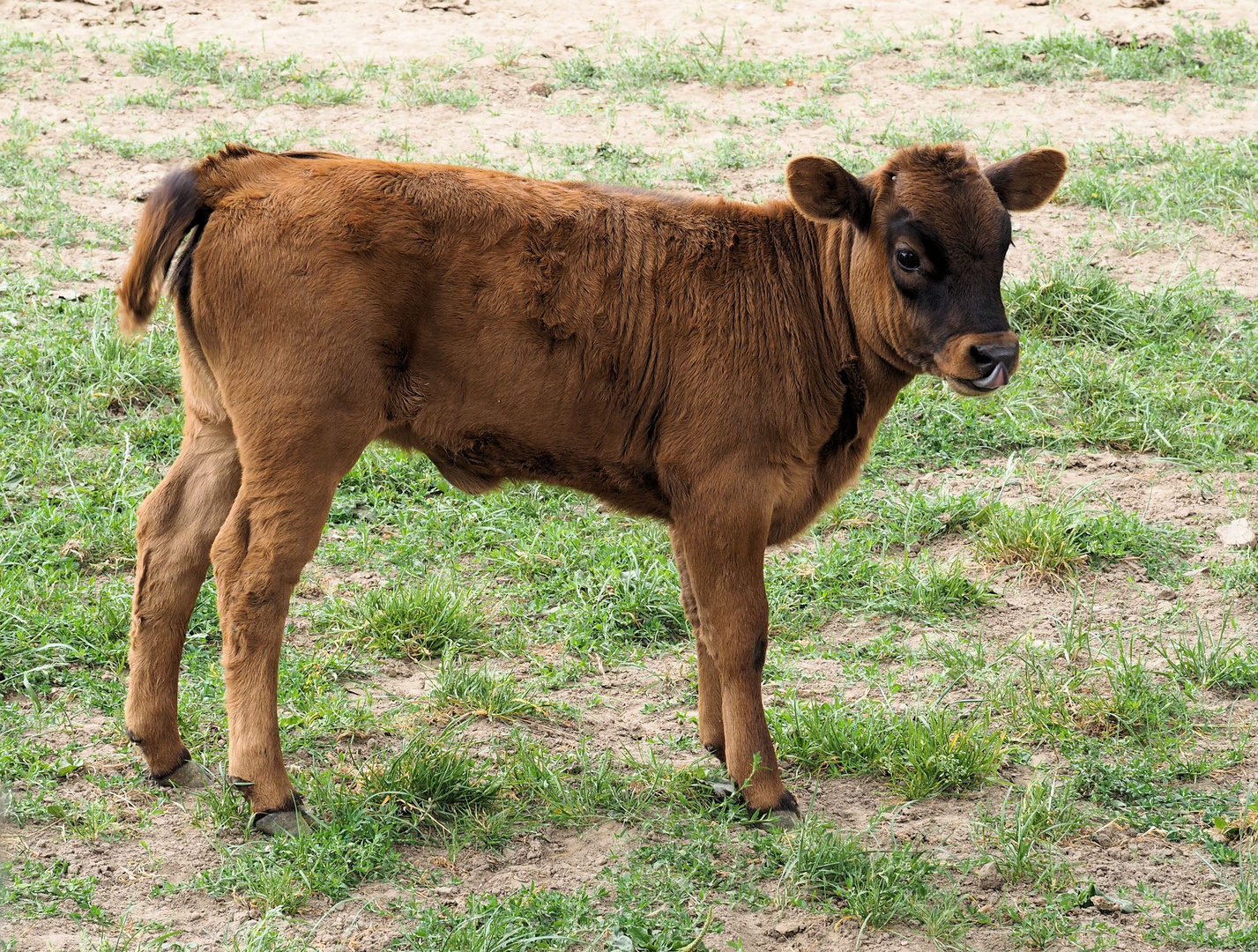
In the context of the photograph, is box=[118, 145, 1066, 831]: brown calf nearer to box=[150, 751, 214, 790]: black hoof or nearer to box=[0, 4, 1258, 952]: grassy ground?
box=[150, 751, 214, 790]: black hoof

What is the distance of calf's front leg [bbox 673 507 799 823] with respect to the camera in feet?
14.9

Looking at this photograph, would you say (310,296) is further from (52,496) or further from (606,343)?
(52,496)

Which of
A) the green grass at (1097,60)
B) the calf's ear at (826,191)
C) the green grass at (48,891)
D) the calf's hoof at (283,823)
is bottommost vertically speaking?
the green grass at (48,891)

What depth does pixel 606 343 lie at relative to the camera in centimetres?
459

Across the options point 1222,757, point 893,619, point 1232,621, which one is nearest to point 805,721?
point 893,619

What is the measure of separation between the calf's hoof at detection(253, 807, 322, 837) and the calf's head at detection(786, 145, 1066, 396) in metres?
2.54

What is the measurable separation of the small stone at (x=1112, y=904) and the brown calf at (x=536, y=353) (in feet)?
3.37

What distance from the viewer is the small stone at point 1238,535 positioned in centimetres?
628

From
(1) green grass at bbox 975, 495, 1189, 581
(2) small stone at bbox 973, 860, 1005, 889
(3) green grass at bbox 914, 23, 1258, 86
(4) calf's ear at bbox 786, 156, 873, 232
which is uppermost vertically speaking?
(3) green grass at bbox 914, 23, 1258, 86

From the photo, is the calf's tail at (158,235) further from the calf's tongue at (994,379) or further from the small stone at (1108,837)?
the small stone at (1108,837)

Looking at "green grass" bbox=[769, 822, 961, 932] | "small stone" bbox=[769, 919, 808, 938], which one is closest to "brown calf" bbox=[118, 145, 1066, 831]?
"green grass" bbox=[769, 822, 961, 932]

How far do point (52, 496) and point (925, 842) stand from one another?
4.20m

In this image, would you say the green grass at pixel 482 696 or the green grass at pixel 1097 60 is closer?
the green grass at pixel 482 696

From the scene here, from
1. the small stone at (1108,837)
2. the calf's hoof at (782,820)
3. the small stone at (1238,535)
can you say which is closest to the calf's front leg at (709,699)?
the calf's hoof at (782,820)
